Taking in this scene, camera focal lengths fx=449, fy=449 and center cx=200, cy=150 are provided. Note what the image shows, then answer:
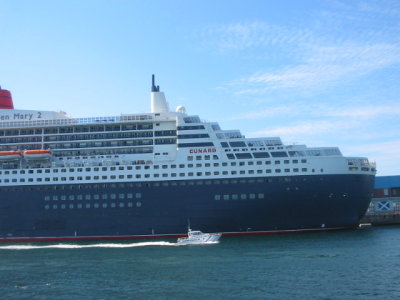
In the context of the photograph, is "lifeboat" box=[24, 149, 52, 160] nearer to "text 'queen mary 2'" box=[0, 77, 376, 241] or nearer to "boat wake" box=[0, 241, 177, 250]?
"text 'queen mary 2'" box=[0, 77, 376, 241]

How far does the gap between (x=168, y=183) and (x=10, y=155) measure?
17.3m

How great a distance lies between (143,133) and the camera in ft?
157

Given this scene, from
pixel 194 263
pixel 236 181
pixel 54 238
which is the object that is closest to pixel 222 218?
pixel 236 181

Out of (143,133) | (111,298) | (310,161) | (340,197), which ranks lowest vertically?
(111,298)

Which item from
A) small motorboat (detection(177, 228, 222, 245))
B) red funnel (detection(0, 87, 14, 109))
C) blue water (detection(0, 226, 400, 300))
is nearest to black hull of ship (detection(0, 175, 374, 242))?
small motorboat (detection(177, 228, 222, 245))

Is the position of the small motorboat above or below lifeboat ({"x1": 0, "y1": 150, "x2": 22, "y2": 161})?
below

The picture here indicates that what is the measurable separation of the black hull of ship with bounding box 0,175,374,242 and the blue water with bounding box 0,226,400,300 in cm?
272

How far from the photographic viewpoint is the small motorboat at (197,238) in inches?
1569

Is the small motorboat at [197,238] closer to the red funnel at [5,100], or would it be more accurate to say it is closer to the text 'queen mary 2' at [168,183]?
the text 'queen mary 2' at [168,183]

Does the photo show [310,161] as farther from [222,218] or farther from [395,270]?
[395,270]

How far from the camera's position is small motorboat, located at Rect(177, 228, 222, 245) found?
39844mm

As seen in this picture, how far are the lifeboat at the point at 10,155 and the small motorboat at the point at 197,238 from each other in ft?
66.2

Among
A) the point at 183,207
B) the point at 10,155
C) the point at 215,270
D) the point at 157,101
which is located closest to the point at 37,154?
the point at 10,155

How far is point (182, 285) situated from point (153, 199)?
20465mm
